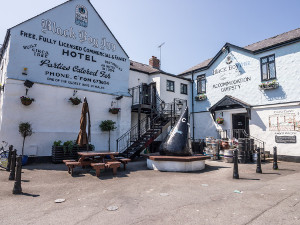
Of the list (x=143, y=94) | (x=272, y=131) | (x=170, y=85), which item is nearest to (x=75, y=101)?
(x=143, y=94)

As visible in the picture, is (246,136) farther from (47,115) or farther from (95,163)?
(47,115)

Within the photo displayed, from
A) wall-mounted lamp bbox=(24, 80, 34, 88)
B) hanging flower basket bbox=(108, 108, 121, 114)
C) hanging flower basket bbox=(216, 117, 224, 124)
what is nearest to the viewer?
wall-mounted lamp bbox=(24, 80, 34, 88)

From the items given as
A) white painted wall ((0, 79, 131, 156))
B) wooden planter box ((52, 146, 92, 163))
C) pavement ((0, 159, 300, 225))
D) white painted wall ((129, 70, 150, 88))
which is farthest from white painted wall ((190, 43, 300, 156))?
wooden planter box ((52, 146, 92, 163))

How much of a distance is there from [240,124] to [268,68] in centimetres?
442

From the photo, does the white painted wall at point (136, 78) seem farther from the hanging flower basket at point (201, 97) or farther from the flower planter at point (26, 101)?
the flower planter at point (26, 101)

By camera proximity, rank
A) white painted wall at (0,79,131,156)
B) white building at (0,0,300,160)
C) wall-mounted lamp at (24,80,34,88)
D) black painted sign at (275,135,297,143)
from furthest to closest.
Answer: black painted sign at (275,135,297,143) → white building at (0,0,300,160) → wall-mounted lamp at (24,80,34,88) → white painted wall at (0,79,131,156)

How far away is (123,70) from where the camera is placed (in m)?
14.6

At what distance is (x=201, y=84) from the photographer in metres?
18.2

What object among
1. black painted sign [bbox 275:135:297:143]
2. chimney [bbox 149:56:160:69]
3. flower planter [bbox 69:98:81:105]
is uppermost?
chimney [bbox 149:56:160:69]

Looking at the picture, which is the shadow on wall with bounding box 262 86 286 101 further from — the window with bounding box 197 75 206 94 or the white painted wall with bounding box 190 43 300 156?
the window with bounding box 197 75 206 94

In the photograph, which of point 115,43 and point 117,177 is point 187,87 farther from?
point 117,177

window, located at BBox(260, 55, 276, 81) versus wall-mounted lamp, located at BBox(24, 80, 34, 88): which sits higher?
window, located at BBox(260, 55, 276, 81)

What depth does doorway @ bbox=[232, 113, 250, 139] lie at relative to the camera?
579 inches

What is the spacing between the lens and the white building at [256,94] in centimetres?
1205
